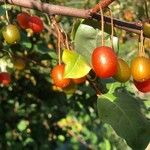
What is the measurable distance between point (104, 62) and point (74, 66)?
21 centimetres

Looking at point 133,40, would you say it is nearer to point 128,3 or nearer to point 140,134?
point 128,3

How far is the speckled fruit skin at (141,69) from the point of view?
5.72 feet

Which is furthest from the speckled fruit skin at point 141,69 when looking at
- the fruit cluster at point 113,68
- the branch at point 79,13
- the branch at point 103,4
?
Answer: the branch at point 103,4

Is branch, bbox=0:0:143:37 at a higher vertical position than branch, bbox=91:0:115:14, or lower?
lower

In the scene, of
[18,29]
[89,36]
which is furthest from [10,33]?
[89,36]

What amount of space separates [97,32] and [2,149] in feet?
10.1

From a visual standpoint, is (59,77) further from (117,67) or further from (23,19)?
(23,19)

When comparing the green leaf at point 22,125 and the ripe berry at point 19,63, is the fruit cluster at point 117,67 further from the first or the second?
the green leaf at point 22,125

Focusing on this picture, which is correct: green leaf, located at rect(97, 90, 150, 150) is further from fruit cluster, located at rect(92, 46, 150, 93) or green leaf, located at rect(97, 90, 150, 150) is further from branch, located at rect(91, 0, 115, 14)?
branch, located at rect(91, 0, 115, 14)

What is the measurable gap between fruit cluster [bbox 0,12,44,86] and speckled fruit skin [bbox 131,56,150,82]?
2.99 ft

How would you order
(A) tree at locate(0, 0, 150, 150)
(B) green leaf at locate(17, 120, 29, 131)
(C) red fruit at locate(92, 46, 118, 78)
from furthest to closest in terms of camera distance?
1. (B) green leaf at locate(17, 120, 29, 131)
2. (A) tree at locate(0, 0, 150, 150)
3. (C) red fruit at locate(92, 46, 118, 78)

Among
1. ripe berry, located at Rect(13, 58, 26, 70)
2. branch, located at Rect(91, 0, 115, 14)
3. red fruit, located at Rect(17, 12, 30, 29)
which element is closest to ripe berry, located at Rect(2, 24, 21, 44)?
red fruit, located at Rect(17, 12, 30, 29)

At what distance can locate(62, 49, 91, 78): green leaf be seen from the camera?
1848 millimetres

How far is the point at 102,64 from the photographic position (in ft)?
5.51
